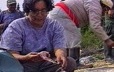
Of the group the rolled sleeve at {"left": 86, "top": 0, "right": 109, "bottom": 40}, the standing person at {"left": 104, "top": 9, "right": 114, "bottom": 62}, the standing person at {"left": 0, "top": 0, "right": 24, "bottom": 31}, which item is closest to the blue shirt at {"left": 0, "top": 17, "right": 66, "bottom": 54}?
the rolled sleeve at {"left": 86, "top": 0, "right": 109, "bottom": 40}

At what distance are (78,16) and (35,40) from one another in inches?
90.1

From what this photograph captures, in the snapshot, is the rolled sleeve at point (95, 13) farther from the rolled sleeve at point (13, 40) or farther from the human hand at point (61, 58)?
the rolled sleeve at point (13, 40)

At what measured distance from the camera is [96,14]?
598 cm

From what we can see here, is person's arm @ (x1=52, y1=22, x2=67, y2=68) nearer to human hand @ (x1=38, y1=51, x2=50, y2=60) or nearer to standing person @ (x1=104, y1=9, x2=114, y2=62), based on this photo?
human hand @ (x1=38, y1=51, x2=50, y2=60)

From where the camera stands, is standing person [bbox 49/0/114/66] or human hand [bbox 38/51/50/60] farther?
standing person [bbox 49/0/114/66]

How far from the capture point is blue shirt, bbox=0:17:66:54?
410 centimetres

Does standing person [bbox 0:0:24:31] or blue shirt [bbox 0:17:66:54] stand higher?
blue shirt [bbox 0:17:66:54]

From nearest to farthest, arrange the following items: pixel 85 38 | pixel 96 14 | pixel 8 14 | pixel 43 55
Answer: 1. pixel 43 55
2. pixel 96 14
3. pixel 8 14
4. pixel 85 38

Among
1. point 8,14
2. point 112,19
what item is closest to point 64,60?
point 112,19

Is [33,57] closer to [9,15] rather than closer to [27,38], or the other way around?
[27,38]

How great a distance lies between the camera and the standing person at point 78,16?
604cm

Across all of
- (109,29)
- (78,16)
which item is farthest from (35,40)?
(109,29)

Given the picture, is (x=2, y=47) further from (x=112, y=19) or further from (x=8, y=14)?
(x=8, y=14)

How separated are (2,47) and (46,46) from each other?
1.34 ft
